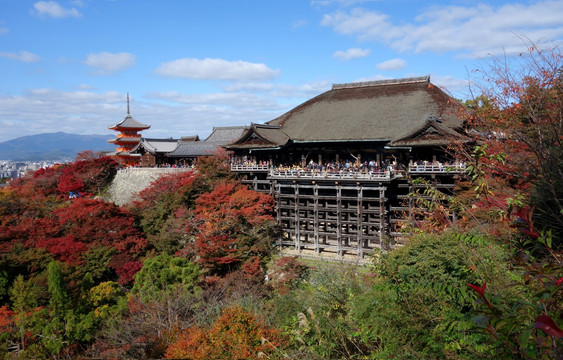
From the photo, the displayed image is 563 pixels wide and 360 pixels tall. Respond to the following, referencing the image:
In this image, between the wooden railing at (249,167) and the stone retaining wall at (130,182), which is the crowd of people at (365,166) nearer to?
the wooden railing at (249,167)

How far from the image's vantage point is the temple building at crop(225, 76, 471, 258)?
20.5 meters

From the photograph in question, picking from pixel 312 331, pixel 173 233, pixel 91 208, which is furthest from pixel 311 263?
pixel 91 208

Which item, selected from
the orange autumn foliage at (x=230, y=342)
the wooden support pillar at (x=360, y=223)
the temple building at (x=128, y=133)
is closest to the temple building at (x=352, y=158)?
the wooden support pillar at (x=360, y=223)

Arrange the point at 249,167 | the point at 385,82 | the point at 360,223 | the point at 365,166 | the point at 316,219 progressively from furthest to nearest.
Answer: the point at 385,82 → the point at 249,167 → the point at 316,219 → the point at 365,166 → the point at 360,223

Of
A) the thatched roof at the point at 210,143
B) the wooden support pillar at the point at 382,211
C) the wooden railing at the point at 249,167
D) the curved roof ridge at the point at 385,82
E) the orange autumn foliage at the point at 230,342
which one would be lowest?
the orange autumn foliage at the point at 230,342

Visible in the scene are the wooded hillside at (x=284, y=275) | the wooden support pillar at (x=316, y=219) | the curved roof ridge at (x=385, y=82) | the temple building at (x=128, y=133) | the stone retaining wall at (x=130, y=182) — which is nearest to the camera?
the wooded hillside at (x=284, y=275)

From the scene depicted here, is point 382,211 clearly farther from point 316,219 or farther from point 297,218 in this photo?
point 297,218

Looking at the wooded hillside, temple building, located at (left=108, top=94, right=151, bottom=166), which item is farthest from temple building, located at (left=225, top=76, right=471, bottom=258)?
temple building, located at (left=108, top=94, right=151, bottom=166)

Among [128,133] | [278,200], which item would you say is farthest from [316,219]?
[128,133]

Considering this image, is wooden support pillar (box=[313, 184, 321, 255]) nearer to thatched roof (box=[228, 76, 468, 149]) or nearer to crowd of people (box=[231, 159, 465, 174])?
crowd of people (box=[231, 159, 465, 174])

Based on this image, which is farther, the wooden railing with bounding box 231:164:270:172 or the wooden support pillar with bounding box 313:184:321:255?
the wooden railing with bounding box 231:164:270:172

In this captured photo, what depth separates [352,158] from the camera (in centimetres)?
2447

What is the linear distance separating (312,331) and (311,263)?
39.8 ft

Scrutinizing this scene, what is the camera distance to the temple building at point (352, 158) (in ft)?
67.4
